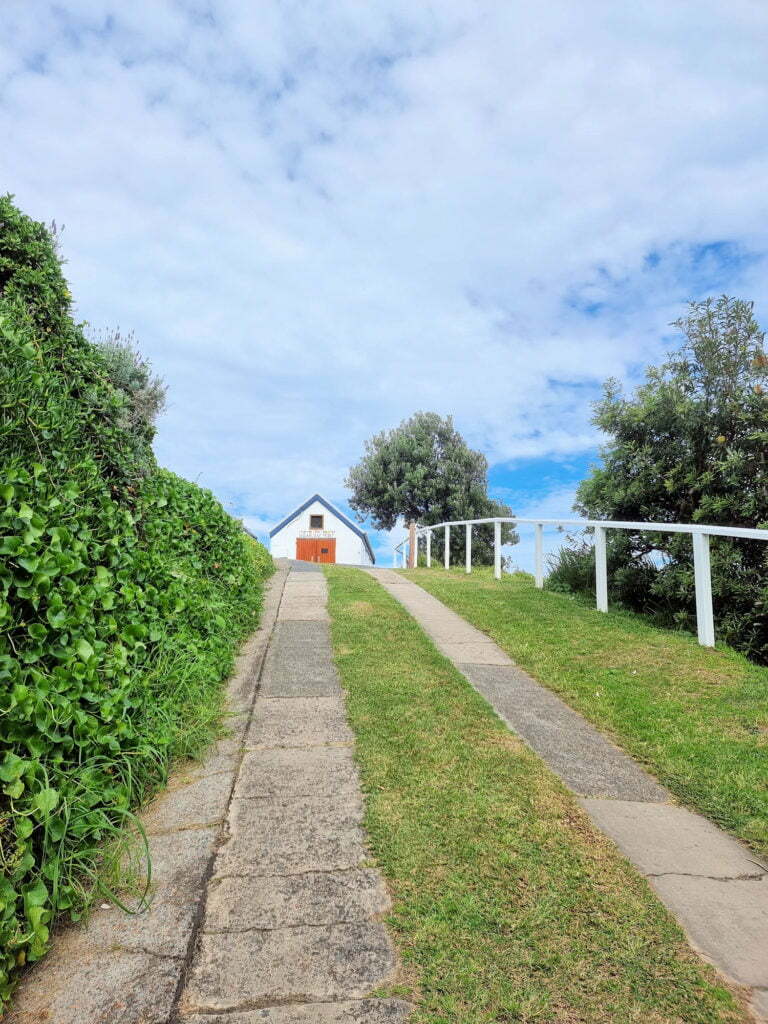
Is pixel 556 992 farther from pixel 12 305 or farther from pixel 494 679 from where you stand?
pixel 12 305

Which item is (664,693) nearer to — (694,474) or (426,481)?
(694,474)

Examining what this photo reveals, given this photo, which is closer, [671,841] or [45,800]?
[45,800]

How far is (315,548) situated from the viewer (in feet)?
104

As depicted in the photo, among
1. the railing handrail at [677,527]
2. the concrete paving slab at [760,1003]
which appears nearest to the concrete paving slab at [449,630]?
the railing handrail at [677,527]

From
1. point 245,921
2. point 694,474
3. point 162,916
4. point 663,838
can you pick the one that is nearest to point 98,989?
point 162,916

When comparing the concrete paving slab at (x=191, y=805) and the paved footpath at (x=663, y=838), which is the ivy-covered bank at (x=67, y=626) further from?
the paved footpath at (x=663, y=838)

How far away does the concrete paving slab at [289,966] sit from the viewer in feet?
5.84

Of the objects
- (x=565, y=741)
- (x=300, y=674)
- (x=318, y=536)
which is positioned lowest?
(x=565, y=741)

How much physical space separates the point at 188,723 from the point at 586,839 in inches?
90.1

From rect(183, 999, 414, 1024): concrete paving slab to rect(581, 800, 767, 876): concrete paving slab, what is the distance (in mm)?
1316

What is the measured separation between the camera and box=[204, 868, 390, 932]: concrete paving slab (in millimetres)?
2080

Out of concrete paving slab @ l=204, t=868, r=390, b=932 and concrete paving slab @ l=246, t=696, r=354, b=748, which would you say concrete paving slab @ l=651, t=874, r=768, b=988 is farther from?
concrete paving slab @ l=246, t=696, r=354, b=748

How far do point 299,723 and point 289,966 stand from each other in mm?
1935

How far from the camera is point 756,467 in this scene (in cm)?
757
